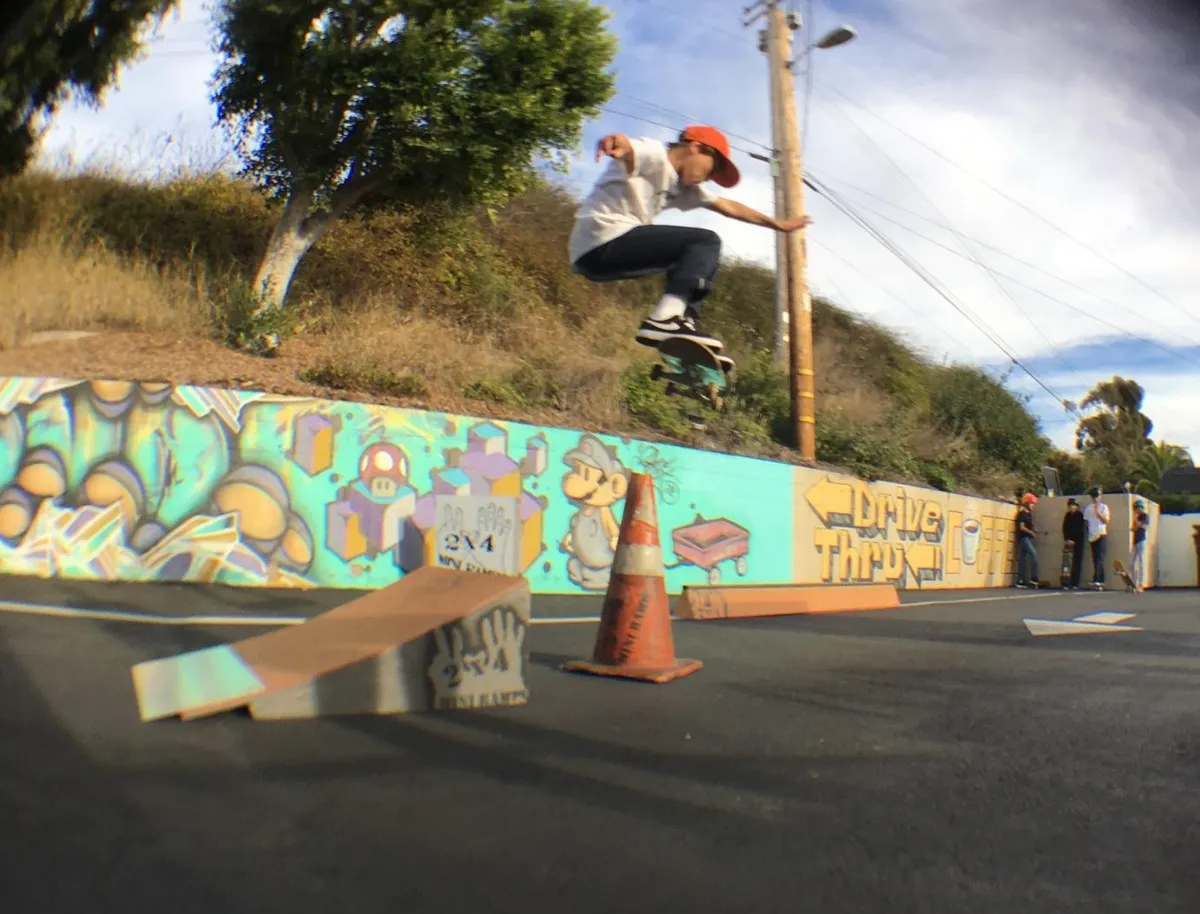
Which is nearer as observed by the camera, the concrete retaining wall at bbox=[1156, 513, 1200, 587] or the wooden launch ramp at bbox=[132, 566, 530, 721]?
the wooden launch ramp at bbox=[132, 566, 530, 721]

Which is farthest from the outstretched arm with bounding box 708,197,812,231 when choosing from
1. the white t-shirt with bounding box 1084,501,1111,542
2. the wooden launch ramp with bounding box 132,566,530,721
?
the white t-shirt with bounding box 1084,501,1111,542

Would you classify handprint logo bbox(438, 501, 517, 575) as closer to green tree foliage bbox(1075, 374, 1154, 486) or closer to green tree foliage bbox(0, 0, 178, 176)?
green tree foliage bbox(0, 0, 178, 176)

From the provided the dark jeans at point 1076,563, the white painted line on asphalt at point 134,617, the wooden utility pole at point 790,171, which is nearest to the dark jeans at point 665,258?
the white painted line on asphalt at point 134,617

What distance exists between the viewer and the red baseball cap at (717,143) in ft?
16.8

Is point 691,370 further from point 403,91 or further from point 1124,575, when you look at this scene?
point 1124,575

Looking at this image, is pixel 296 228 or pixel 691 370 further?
pixel 296 228

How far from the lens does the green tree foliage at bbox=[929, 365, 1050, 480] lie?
76.7ft

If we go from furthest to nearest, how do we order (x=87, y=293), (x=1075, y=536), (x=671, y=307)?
(x=1075, y=536)
(x=87, y=293)
(x=671, y=307)

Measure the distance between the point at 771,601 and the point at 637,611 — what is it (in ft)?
13.3

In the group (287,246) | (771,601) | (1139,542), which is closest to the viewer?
(771,601)

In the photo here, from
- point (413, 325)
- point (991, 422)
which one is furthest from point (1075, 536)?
point (413, 325)

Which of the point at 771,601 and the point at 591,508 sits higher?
the point at 591,508

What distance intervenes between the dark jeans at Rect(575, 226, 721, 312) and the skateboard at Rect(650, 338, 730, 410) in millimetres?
266

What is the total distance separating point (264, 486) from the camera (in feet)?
33.0
